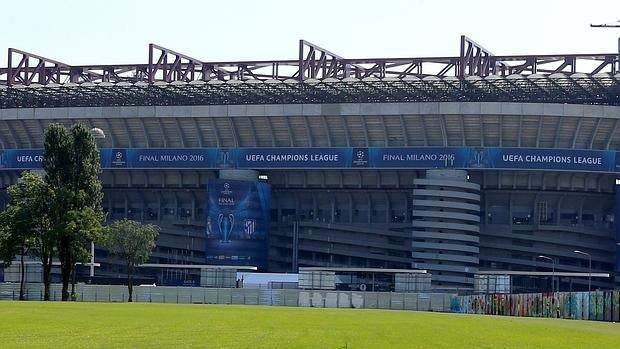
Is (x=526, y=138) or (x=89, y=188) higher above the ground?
(x=526, y=138)

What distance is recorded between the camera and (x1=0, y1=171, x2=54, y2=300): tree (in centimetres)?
9606

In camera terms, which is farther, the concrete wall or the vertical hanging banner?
the vertical hanging banner

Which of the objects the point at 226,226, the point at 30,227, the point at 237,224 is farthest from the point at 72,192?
the point at 237,224

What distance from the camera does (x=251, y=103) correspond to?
14812 centimetres

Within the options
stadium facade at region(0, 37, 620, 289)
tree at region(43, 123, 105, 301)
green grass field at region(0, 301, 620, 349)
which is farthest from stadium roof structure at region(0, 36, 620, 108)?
green grass field at region(0, 301, 620, 349)

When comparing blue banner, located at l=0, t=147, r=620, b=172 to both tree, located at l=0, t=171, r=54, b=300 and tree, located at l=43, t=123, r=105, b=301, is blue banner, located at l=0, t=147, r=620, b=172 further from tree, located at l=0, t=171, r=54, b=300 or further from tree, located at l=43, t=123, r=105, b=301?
tree, located at l=0, t=171, r=54, b=300

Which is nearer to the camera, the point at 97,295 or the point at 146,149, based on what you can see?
the point at 97,295

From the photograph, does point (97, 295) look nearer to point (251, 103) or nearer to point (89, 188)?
point (89, 188)

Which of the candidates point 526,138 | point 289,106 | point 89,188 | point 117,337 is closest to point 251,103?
point 289,106

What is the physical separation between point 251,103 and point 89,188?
51.5m

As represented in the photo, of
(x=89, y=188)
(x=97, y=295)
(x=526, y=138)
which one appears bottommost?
(x=97, y=295)

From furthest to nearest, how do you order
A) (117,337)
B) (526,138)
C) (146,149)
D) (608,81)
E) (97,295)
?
(146,149) → (526,138) → (608,81) → (97,295) → (117,337)

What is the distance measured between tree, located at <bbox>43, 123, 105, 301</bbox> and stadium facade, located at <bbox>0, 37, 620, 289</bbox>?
39.0 m

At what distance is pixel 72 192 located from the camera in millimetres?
96562
